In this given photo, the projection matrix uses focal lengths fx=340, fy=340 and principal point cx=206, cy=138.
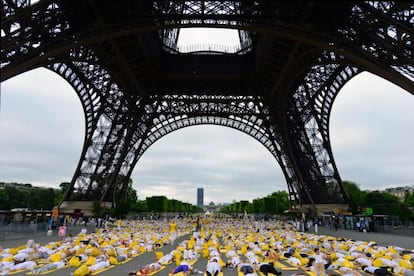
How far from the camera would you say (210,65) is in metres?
44.7

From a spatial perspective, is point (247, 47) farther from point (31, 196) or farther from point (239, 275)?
point (31, 196)

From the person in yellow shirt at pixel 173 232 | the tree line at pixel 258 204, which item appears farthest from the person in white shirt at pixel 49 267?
the tree line at pixel 258 204

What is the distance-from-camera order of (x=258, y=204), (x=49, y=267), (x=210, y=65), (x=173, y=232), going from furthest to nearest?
(x=258, y=204), (x=210, y=65), (x=173, y=232), (x=49, y=267)

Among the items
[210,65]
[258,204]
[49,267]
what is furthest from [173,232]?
[258,204]

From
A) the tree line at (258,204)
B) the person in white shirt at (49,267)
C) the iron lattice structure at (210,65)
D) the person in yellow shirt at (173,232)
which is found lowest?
the person in white shirt at (49,267)

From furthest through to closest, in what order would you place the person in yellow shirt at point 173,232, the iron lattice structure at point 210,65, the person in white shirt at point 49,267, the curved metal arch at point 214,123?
the curved metal arch at point 214,123 → the person in yellow shirt at point 173,232 → the iron lattice structure at point 210,65 → the person in white shirt at point 49,267

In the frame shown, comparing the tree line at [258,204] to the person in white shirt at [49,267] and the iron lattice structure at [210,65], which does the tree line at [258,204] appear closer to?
the iron lattice structure at [210,65]

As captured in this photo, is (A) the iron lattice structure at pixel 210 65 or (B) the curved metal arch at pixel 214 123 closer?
(A) the iron lattice structure at pixel 210 65

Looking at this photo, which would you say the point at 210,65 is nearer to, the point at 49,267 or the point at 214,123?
the point at 214,123

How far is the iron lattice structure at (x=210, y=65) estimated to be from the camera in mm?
20719

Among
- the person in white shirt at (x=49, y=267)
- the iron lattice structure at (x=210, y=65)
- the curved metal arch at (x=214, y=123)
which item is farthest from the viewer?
the curved metal arch at (x=214, y=123)

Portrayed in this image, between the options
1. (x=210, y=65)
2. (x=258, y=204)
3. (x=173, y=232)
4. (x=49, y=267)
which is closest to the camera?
(x=49, y=267)

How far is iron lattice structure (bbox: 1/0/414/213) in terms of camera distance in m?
→ 20.7

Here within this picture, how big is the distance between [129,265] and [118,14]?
54.9 ft
